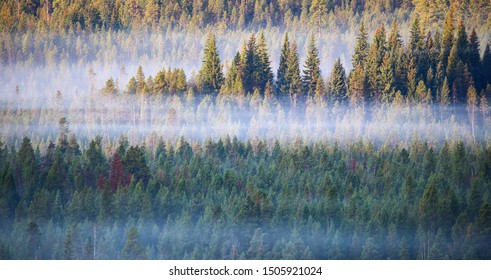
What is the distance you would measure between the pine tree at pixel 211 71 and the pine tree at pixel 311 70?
210 centimetres

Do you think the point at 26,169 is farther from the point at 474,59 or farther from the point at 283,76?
the point at 474,59

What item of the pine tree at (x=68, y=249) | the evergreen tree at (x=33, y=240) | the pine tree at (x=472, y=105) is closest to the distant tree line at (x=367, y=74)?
the pine tree at (x=472, y=105)

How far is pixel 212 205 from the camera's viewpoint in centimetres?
1845

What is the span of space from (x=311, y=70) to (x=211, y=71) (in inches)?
98.2

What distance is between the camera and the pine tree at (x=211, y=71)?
65.0ft

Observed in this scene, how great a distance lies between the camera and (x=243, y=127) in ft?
64.5

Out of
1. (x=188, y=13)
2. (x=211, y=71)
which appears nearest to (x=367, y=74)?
(x=211, y=71)

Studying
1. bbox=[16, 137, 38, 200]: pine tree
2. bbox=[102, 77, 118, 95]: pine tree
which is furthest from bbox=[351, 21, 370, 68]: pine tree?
bbox=[16, 137, 38, 200]: pine tree

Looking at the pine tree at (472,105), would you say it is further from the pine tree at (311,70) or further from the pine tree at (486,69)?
the pine tree at (311,70)

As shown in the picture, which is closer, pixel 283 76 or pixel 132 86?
pixel 283 76

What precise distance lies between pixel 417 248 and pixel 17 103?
10.1m

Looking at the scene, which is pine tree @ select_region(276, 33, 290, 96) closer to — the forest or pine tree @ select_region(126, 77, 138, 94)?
the forest
